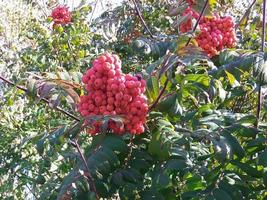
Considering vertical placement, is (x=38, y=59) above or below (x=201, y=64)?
above

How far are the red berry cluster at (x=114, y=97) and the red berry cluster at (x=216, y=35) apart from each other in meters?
0.62

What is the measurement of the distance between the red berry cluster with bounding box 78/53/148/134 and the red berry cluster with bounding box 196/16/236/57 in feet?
2.03

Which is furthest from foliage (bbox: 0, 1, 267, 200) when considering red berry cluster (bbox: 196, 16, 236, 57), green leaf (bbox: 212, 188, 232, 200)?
red berry cluster (bbox: 196, 16, 236, 57)

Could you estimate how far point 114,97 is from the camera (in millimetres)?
2232

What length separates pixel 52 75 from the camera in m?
2.48

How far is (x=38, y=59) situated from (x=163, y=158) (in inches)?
109

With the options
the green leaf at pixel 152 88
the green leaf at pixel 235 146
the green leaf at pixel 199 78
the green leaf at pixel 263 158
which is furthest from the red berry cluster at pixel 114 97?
the green leaf at pixel 263 158

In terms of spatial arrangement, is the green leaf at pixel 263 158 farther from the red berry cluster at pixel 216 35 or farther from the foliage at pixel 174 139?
the red berry cluster at pixel 216 35

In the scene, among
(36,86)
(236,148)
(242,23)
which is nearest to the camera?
(236,148)

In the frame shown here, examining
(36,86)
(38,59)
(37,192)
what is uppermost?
(38,59)

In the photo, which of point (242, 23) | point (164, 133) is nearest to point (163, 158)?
point (164, 133)

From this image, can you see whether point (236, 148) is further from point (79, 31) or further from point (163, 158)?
point (79, 31)

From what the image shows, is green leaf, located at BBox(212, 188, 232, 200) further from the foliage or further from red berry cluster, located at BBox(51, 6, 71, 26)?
red berry cluster, located at BBox(51, 6, 71, 26)

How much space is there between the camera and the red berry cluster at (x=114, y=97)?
2.22m
